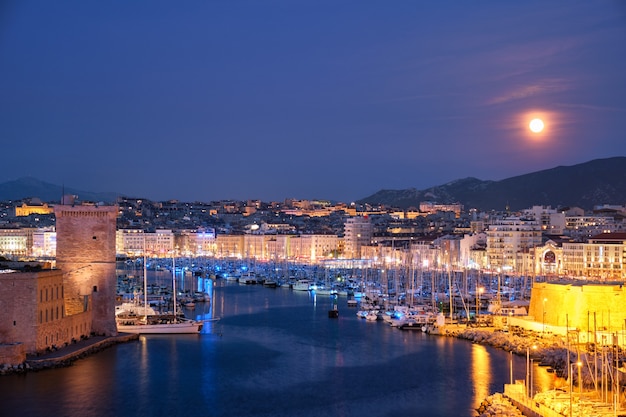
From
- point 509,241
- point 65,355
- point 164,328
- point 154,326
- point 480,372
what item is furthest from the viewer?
point 509,241

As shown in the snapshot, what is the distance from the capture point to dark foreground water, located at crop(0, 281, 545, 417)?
49.6ft

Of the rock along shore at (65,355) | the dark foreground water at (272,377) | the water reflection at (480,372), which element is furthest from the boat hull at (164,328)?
the water reflection at (480,372)

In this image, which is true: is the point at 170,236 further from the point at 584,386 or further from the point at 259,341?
the point at 584,386

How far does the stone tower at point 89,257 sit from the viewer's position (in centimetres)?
1984

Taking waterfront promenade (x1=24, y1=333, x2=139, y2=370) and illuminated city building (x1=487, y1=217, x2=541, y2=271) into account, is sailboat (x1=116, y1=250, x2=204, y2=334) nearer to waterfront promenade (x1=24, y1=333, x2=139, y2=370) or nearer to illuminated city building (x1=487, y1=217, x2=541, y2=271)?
waterfront promenade (x1=24, y1=333, x2=139, y2=370)

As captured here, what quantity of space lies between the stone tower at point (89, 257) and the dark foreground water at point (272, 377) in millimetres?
1114

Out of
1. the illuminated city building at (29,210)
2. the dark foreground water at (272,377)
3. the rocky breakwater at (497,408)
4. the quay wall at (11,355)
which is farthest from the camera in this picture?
the illuminated city building at (29,210)

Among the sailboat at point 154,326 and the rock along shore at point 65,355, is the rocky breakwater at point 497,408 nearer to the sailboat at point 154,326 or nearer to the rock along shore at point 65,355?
the rock along shore at point 65,355

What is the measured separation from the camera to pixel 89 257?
20016mm

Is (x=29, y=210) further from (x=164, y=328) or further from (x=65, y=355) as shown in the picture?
(x=65, y=355)

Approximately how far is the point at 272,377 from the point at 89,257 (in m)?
5.23

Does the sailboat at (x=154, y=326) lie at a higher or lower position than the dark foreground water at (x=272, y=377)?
higher

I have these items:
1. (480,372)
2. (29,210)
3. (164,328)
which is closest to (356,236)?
(164,328)

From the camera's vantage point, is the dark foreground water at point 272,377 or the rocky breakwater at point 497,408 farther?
the dark foreground water at point 272,377
